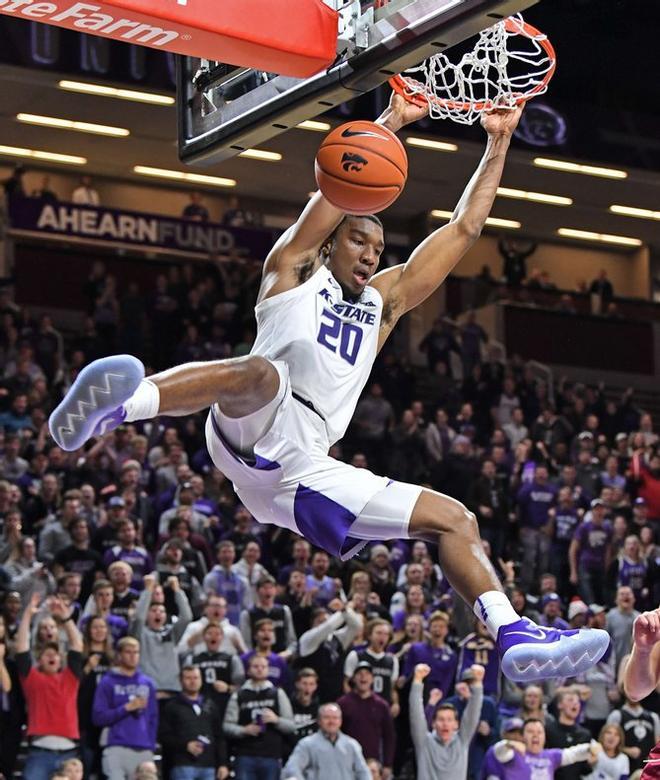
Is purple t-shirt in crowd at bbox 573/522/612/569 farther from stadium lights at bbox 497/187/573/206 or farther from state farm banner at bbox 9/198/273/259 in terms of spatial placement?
stadium lights at bbox 497/187/573/206

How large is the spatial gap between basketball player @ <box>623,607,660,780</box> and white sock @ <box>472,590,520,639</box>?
1.86ft

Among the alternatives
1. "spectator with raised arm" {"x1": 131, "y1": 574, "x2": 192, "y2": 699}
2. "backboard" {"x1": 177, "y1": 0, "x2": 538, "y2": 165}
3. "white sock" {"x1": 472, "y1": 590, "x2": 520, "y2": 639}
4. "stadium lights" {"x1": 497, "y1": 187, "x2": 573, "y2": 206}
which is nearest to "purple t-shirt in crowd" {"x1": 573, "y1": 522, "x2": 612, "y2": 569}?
"spectator with raised arm" {"x1": 131, "y1": 574, "x2": 192, "y2": 699}

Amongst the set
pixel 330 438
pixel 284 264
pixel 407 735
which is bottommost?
pixel 407 735

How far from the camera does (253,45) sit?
21.2 feet

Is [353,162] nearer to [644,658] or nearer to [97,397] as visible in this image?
[97,397]

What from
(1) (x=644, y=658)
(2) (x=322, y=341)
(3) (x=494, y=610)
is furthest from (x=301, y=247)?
(1) (x=644, y=658)

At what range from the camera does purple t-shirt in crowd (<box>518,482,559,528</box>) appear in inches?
730

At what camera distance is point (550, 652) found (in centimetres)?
593

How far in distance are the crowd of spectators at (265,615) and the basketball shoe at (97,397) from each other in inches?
240

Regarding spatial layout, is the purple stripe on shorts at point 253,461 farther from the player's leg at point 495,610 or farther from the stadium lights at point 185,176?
the stadium lights at point 185,176

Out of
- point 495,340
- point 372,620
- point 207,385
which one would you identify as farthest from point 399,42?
point 495,340

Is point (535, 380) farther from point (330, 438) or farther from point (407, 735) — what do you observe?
point (330, 438)

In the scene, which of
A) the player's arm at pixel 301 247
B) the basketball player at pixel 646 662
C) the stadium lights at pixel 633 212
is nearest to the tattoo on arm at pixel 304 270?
the player's arm at pixel 301 247

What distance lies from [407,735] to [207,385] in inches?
334
